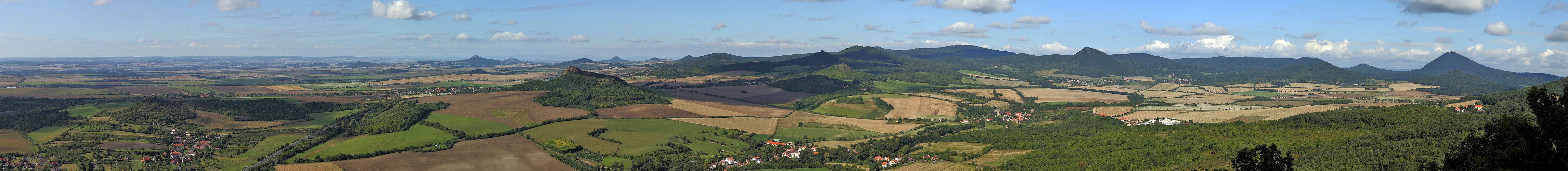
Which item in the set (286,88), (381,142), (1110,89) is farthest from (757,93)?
(286,88)

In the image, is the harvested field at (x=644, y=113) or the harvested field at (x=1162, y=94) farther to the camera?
the harvested field at (x=1162, y=94)

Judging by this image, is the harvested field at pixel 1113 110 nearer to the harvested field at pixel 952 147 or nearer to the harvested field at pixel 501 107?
the harvested field at pixel 952 147

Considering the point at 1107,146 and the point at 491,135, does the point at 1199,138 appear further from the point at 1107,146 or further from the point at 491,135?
the point at 491,135

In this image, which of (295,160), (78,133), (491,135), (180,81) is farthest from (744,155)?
(180,81)

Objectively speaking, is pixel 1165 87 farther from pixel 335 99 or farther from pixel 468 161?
pixel 335 99

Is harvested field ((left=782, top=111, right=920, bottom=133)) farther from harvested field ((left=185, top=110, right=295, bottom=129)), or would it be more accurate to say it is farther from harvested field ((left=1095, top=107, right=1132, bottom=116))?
harvested field ((left=185, top=110, right=295, bottom=129))

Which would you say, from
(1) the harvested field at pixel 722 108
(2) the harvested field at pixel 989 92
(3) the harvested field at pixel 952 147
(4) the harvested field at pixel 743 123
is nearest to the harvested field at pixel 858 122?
(4) the harvested field at pixel 743 123
